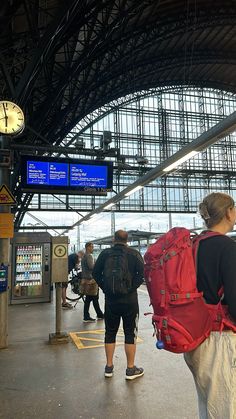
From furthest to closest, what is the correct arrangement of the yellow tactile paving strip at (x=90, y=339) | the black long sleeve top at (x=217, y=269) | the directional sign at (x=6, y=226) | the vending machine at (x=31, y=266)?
the vending machine at (x=31, y=266) < the directional sign at (x=6, y=226) < the yellow tactile paving strip at (x=90, y=339) < the black long sleeve top at (x=217, y=269)

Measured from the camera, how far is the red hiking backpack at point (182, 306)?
1.63 m

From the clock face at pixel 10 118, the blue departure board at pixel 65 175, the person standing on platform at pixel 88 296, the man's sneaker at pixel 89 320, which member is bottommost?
the man's sneaker at pixel 89 320

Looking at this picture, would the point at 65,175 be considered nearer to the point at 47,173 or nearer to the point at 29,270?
the point at 47,173

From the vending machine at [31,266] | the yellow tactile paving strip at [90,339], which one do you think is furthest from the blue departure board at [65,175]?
the vending machine at [31,266]

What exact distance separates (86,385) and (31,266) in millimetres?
7084

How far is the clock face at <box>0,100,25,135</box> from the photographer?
545 centimetres

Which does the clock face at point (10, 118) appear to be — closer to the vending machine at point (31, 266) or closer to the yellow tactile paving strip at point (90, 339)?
the yellow tactile paving strip at point (90, 339)

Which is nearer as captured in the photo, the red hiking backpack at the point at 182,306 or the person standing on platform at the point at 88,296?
the red hiking backpack at the point at 182,306

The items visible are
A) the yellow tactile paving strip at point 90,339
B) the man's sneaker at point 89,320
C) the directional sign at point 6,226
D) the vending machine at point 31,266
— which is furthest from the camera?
the vending machine at point 31,266

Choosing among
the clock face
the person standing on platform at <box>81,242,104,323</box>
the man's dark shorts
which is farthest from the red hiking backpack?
the person standing on platform at <box>81,242,104,323</box>

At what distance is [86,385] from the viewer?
3.56 meters

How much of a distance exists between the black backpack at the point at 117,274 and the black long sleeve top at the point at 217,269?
1998 millimetres

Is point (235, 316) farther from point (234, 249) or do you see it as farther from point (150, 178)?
point (150, 178)

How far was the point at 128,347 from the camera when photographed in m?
3.71
